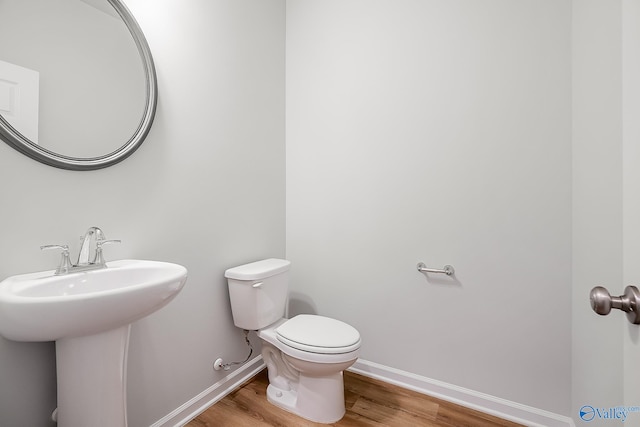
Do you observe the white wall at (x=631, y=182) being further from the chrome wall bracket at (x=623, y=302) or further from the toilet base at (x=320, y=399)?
the toilet base at (x=320, y=399)

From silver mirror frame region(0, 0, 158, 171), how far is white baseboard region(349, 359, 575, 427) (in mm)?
1770

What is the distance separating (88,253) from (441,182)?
1.65 metres

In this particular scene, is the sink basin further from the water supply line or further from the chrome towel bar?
the chrome towel bar

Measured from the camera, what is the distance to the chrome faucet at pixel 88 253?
92 cm

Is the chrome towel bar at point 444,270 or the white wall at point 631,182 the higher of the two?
the white wall at point 631,182

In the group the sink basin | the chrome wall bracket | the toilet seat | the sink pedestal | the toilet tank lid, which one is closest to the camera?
the chrome wall bracket

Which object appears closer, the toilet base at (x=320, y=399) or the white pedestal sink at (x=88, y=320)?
the white pedestal sink at (x=88, y=320)

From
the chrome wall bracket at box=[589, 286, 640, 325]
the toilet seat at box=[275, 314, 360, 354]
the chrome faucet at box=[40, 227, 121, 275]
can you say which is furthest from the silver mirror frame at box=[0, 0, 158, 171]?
the chrome wall bracket at box=[589, 286, 640, 325]

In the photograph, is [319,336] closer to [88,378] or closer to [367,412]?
[367,412]

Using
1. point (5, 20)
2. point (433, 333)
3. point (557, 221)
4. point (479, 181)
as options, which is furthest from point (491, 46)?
point (5, 20)

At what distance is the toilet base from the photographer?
136cm

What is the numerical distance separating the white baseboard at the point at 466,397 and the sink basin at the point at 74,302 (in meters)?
1.41

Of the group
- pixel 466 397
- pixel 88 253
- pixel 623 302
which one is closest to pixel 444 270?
pixel 466 397

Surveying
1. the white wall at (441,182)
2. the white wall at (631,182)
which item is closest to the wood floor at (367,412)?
the white wall at (441,182)
